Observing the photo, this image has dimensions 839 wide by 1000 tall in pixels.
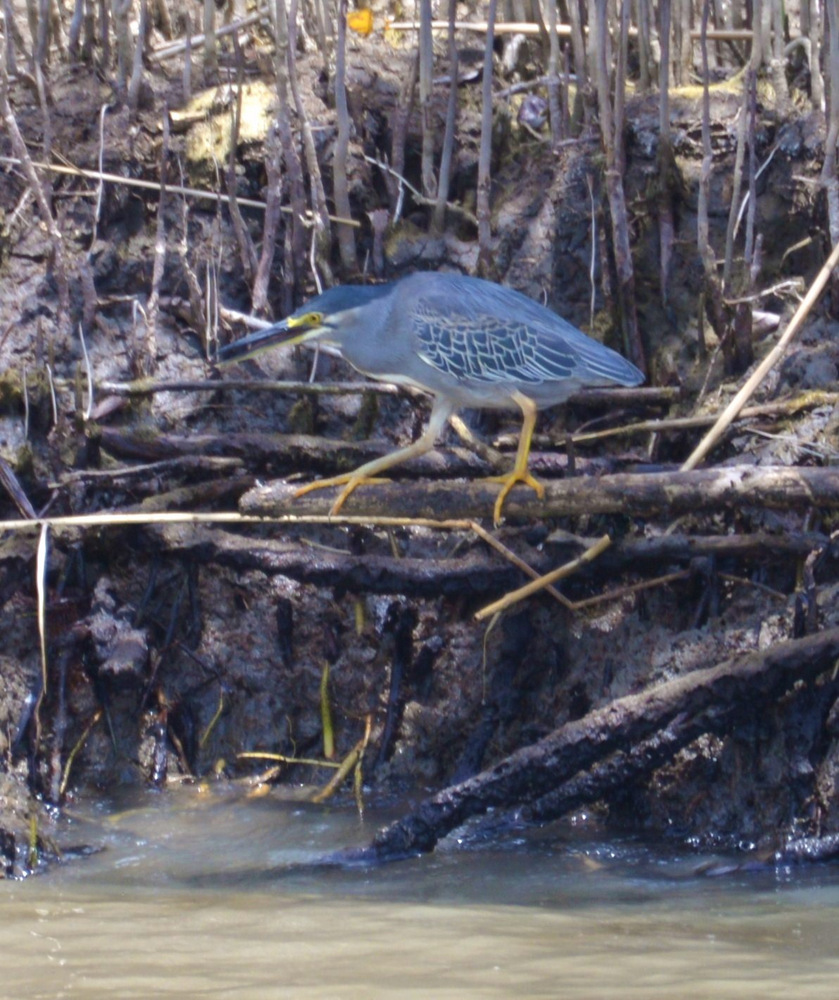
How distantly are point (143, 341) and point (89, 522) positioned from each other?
153 cm

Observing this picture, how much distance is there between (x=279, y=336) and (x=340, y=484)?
2.07ft

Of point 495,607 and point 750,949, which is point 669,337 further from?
point 750,949

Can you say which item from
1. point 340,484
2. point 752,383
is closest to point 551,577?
point 340,484

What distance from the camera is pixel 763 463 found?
4.31 meters

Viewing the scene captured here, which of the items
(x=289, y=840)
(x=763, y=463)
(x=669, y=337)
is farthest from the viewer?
(x=669, y=337)

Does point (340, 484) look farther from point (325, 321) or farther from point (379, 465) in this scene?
point (325, 321)

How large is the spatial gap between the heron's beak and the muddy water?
171cm

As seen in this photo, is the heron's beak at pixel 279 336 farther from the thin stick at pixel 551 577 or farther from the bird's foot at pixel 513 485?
the thin stick at pixel 551 577

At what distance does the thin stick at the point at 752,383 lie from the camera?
4062 mm

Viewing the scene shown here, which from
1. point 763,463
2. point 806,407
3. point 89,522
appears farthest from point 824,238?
point 89,522

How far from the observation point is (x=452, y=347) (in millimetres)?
4223

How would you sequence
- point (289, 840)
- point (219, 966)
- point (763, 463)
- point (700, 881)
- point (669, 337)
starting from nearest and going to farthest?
point (219, 966), point (700, 881), point (289, 840), point (763, 463), point (669, 337)

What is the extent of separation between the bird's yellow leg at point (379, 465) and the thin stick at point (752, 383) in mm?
930

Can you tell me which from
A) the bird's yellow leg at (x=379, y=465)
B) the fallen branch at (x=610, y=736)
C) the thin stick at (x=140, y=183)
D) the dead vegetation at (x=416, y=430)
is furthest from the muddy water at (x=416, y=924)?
the thin stick at (x=140, y=183)
